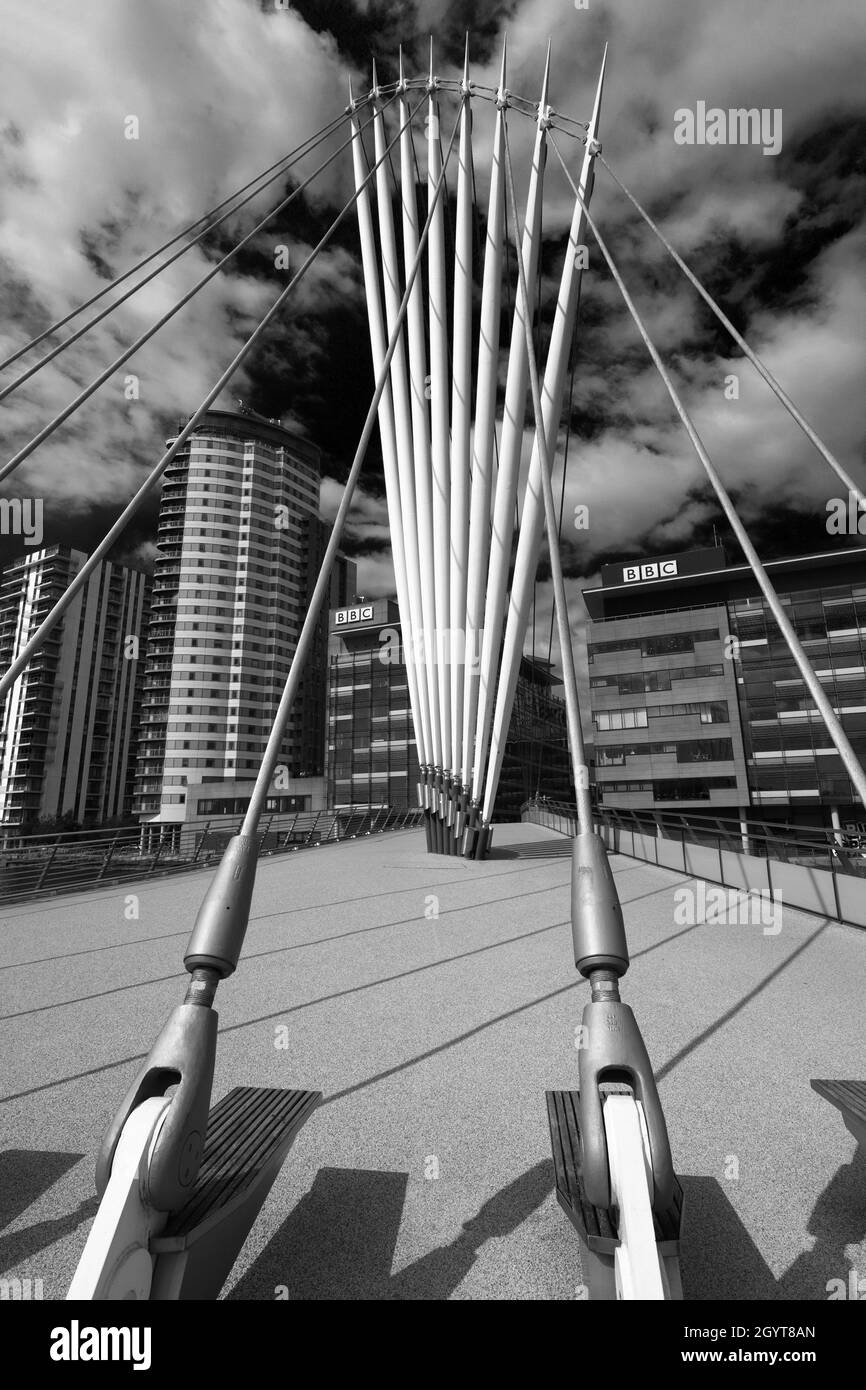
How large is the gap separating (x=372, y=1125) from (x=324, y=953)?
4.78 metres

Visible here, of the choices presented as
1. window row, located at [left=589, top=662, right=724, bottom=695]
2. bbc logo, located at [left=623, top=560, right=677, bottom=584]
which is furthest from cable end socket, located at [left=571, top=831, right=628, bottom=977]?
bbc logo, located at [left=623, top=560, right=677, bottom=584]

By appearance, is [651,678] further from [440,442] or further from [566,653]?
[566,653]

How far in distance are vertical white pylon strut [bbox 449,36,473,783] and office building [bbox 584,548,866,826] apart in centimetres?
4868

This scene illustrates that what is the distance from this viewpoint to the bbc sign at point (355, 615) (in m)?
110

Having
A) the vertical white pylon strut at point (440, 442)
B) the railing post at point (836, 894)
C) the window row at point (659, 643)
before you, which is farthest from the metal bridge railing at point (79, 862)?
the window row at point (659, 643)

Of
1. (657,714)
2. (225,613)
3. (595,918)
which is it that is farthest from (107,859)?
(225,613)

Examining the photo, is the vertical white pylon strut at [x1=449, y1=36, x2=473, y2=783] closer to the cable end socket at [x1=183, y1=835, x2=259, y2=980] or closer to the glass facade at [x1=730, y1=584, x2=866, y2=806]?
the cable end socket at [x1=183, y1=835, x2=259, y2=980]

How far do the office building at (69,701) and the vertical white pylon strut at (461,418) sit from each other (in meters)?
119

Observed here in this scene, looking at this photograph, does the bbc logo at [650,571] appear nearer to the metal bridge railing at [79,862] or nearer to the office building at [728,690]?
the office building at [728,690]

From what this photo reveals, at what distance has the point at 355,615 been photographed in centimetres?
11106

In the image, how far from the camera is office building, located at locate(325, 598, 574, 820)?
95125mm
